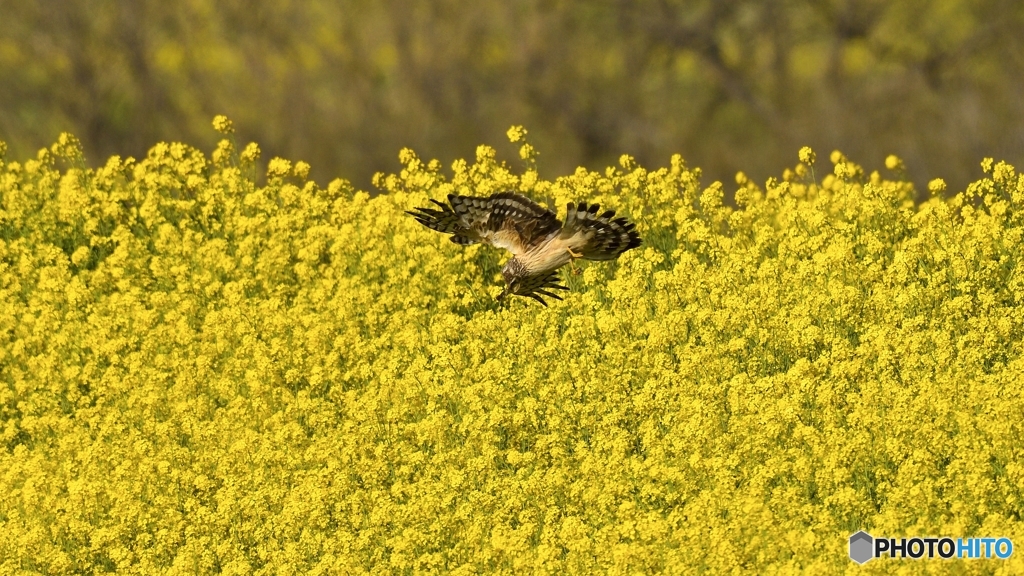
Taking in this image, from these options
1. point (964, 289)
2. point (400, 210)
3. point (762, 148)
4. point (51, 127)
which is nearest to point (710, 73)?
point (762, 148)

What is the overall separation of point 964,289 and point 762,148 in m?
14.3

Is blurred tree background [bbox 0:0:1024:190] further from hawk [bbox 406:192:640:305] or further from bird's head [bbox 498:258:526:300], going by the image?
bird's head [bbox 498:258:526:300]

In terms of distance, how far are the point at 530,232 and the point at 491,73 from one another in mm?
16739

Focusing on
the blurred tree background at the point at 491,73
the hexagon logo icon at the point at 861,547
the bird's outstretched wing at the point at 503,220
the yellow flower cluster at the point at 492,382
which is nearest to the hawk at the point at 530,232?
the bird's outstretched wing at the point at 503,220

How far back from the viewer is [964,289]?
12.5 m

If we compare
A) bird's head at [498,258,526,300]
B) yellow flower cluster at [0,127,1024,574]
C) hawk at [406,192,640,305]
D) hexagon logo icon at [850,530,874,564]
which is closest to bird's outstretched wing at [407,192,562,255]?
hawk at [406,192,640,305]

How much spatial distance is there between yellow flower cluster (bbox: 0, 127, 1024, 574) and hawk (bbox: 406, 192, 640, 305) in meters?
1.11

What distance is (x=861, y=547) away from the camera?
995 centimetres

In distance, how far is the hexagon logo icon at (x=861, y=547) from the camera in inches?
387

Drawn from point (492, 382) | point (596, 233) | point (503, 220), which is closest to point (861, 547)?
point (596, 233)

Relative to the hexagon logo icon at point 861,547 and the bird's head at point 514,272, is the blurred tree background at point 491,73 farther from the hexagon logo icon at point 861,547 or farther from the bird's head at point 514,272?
the hexagon logo icon at point 861,547

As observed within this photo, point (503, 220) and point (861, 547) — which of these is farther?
point (503, 220)

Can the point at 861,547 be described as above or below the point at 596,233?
below

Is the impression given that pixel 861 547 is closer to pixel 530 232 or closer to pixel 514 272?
pixel 514 272
